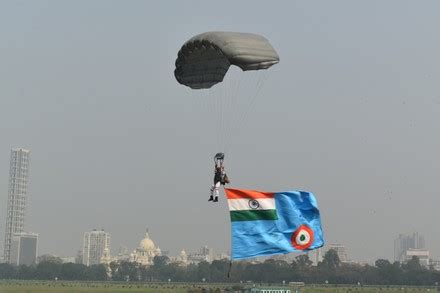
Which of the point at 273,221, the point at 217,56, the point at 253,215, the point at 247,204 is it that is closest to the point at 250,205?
the point at 247,204

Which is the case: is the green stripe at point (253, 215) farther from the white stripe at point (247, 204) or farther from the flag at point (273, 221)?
the white stripe at point (247, 204)

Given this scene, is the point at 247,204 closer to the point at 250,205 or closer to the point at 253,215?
the point at 250,205

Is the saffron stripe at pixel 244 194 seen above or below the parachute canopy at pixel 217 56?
below

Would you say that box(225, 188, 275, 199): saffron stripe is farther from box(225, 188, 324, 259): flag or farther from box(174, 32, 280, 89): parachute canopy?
box(174, 32, 280, 89): parachute canopy

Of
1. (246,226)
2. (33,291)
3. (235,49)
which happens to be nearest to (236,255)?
(246,226)

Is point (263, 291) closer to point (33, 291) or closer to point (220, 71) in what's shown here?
point (220, 71)

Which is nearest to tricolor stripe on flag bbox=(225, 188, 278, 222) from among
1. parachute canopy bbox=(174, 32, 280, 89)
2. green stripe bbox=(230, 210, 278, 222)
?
green stripe bbox=(230, 210, 278, 222)

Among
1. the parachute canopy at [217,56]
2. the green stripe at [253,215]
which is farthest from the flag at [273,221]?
the parachute canopy at [217,56]
